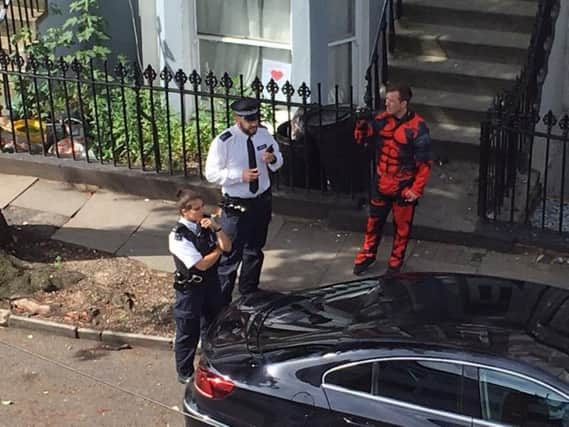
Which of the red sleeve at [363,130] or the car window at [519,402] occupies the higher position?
the red sleeve at [363,130]

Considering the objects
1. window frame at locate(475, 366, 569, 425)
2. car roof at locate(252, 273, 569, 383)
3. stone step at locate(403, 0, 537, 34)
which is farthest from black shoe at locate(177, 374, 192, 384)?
stone step at locate(403, 0, 537, 34)

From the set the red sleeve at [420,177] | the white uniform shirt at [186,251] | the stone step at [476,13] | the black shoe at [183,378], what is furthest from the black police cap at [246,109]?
the stone step at [476,13]

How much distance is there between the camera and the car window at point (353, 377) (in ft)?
19.0

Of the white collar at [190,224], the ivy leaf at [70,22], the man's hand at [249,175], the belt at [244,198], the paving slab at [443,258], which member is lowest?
the paving slab at [443,258]

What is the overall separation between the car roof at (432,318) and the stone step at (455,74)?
533 centimetres

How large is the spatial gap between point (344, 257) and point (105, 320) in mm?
2255

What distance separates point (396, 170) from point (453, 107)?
108 inches

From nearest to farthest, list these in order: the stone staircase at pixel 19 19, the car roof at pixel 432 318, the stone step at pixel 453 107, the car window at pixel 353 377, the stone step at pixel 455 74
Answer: the car roof at pixel 432 318, the car window at pixel 353 377, the stone step at pixel 453 107, the stone step at pixel 455 74, the stone staircase at pixel 19 19

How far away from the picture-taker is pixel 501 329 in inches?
228

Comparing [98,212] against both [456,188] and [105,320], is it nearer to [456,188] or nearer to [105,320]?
[105,320]

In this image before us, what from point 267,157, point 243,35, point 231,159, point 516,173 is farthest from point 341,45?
point 231,159

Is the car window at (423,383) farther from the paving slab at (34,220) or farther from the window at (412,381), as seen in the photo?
the paving slab at (34,220)

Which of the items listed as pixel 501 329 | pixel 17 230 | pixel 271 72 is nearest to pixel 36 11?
pixel 271 72

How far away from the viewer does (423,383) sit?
569cm
